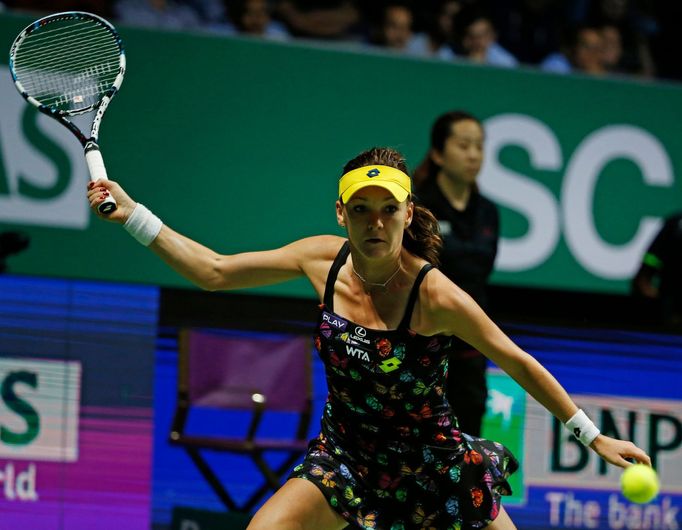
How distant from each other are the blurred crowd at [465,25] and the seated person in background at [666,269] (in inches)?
78.6

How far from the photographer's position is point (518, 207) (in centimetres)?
870

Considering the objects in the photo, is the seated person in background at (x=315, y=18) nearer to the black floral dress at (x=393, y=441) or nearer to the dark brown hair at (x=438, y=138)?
the dark brown hair at (x=438, y=138)

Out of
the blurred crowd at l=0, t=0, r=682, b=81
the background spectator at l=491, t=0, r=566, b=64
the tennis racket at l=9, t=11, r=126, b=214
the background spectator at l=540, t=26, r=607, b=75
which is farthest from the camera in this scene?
the background spectator at l=491, t=0, r=566, b=64

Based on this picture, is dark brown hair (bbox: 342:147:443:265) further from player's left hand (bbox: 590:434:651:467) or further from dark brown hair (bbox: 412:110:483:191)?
dark brown hair (bbox: 412:110:483:191)

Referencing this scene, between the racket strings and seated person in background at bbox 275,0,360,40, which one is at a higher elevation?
seated person in background at bbox 275,0,360,40

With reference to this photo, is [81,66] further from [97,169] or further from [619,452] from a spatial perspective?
[619,452]

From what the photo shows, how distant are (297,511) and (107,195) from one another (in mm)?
1202

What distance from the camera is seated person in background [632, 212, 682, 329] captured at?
7078 millimetres

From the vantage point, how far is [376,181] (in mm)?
4160

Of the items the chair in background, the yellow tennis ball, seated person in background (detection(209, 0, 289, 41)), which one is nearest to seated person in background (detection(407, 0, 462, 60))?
seated person in background (detection(209, 0, 289, 41))

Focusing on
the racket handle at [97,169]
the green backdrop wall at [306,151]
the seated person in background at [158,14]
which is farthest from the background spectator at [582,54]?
the racket handle at [97,169]

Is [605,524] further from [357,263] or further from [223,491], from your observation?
[357,263]

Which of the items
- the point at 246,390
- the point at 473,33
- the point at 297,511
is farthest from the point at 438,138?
the point at 473,33

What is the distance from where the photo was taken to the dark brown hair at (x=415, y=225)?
14.2 feet
